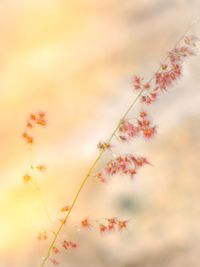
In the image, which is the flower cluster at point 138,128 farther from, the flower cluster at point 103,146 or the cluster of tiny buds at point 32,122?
the cluster of tiny buds at point 32,122

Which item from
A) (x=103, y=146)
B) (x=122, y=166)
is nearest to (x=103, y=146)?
(x=103, y=146)

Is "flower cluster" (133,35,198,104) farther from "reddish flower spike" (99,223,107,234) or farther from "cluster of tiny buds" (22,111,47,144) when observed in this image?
"reddish flower spike" (99,223,107,234)

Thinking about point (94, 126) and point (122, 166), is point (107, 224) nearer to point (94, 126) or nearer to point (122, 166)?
point (122, 166)

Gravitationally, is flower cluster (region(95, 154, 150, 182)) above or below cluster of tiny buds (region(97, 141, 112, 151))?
below

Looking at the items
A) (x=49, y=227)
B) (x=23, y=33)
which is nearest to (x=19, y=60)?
(x=23, y=33)

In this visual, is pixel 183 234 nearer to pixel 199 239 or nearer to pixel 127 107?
pixel 199 239

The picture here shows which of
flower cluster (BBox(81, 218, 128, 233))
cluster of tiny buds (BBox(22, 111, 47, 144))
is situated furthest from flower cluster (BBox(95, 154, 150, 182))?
cluster of tiny buds (BBox(22, 111, 47, 144))

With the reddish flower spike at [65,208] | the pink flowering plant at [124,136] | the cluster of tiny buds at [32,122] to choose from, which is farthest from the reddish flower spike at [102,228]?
the cluster of tiny buds at [32,122]

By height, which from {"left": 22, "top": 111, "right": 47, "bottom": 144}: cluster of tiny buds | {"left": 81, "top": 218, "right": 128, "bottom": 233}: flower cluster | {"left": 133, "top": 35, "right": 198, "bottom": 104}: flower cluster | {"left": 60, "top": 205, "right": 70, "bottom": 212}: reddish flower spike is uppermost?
{"left": 22, "top": 111, "right": 47, "bottom": 144}: cluster of tiny buds
